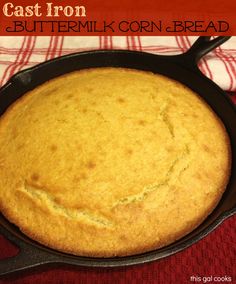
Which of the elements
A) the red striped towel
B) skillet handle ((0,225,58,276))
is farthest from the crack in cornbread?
the red striped towel

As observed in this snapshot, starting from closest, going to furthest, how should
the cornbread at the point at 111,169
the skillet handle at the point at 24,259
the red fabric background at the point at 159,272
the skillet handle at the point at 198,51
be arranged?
the skillet handle at the point at 24,259 → the cornbread at the point at 111,169 → the red fabric background at the point at 159,272 → the skillet handle at the point at 198,51

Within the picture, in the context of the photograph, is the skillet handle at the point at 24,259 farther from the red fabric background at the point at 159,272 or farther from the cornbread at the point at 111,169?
the red fabric background at the point at 159,272

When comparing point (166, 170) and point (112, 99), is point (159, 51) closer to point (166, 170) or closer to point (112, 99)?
point (112, 99)

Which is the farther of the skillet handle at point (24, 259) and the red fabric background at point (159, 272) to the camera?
the red fabric background at point (159, 272)

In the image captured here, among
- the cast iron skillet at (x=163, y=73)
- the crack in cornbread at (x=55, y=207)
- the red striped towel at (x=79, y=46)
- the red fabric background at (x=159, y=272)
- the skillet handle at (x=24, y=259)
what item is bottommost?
the red fabric background at (x=159, y=272)

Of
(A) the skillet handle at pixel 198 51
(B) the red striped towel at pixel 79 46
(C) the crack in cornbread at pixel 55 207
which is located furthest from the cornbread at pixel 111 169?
(B) the red striped towel at pixel 79 46

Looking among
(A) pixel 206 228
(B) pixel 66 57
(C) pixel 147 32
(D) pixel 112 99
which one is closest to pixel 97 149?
(D) pixel 112 99

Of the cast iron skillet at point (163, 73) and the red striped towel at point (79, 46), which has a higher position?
the red striped towel at point (79, 46)
